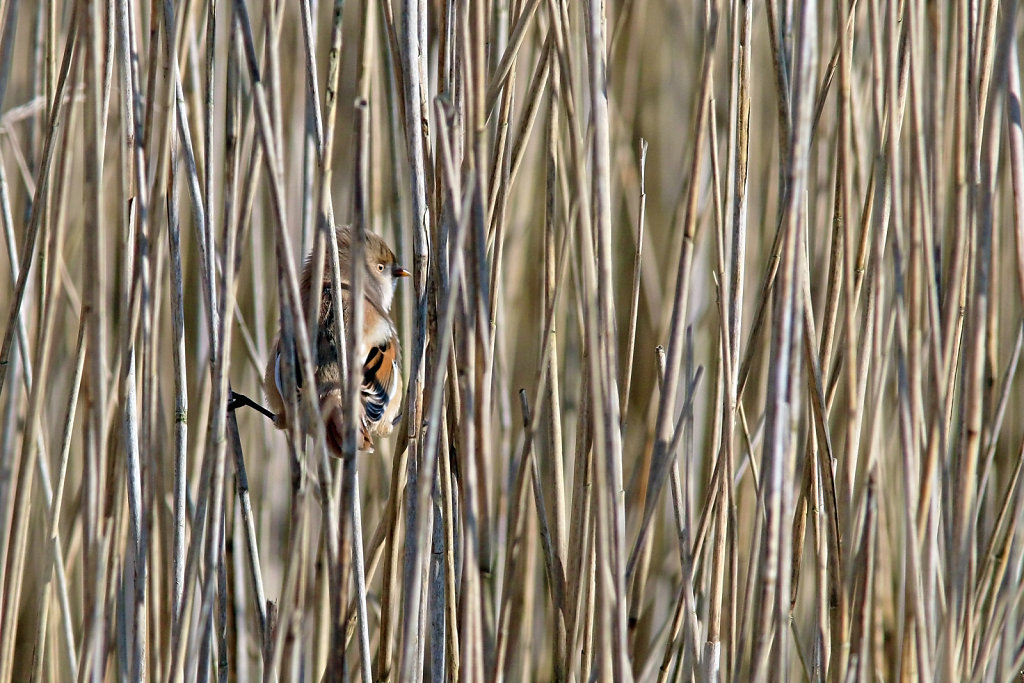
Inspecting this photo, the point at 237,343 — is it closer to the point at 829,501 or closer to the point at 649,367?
the point at 649,367

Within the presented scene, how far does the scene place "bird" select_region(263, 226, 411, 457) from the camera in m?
1.78

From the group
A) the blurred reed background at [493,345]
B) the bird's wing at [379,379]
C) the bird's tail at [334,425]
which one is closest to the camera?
the blurred reed background at [493,345]

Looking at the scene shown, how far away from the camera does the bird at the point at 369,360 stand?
1.78 m

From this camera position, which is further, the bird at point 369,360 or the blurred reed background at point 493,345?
the bird at point 369,360

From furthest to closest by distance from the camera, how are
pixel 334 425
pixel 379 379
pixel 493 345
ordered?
pixel 379 379
pixel 334 425
pixel 493 345

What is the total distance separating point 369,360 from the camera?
80.8 inches

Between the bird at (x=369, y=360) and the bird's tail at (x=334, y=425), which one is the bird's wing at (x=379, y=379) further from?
the bird's tail at (x=334, y=425)

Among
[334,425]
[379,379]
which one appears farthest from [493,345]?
[379,379]

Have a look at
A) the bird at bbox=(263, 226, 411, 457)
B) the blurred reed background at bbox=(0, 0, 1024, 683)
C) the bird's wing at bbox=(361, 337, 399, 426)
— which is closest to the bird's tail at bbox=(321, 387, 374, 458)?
the bird at bbox=(263, 226, 411, 457)

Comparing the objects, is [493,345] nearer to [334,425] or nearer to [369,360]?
[334,425]

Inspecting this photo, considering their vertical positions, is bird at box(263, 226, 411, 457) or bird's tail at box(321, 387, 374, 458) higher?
bird at box(263, 226, 411, 457)

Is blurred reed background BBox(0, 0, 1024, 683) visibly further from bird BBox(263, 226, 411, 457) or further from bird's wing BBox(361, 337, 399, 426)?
bird's wing BBox(361, 337, 399, 426)

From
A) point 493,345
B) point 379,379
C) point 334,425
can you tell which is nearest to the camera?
point 493,345

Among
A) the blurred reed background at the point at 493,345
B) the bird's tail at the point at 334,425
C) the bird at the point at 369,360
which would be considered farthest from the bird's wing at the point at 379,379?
the blurred reed background at the point at 493,345
